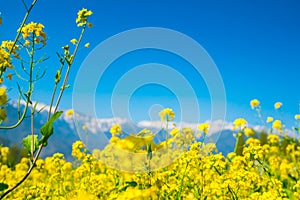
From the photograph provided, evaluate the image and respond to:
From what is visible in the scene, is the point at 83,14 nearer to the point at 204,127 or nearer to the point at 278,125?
the point at 204,127

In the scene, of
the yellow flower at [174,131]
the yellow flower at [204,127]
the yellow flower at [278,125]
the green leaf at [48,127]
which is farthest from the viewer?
the yellow flower at [278,125]

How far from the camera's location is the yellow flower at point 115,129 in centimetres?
344

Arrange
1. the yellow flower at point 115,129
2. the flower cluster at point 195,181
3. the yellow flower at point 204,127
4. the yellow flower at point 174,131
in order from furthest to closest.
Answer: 1. the yellow flower at point 204,127
2. the yellow flower at point 174,131
3. the yellow flower at point 115,129
4. the flower cluster at point 195,181

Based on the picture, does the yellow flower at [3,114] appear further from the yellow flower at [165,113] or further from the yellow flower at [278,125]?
the yellow flower at [278,125]

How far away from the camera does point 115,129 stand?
349 cm

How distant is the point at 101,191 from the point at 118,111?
74 centimetres

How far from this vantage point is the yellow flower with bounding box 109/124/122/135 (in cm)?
344

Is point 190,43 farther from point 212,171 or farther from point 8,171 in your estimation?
point 8,171

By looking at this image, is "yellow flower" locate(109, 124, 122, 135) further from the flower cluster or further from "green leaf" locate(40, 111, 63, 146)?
"green leaf" locate(40, 111, 63, 146)

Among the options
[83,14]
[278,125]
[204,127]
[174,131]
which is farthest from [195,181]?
[278,125]

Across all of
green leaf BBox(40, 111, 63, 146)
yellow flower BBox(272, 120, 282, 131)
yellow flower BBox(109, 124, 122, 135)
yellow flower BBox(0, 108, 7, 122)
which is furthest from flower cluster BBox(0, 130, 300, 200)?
yellow flower BBox(272, 120, 282, 131)

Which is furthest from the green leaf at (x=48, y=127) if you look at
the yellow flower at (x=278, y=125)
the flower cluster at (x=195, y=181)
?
the yellow flower at (x=278, y=125)

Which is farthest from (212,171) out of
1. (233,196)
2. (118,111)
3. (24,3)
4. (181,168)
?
(24,3)

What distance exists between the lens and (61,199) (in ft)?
10.6
